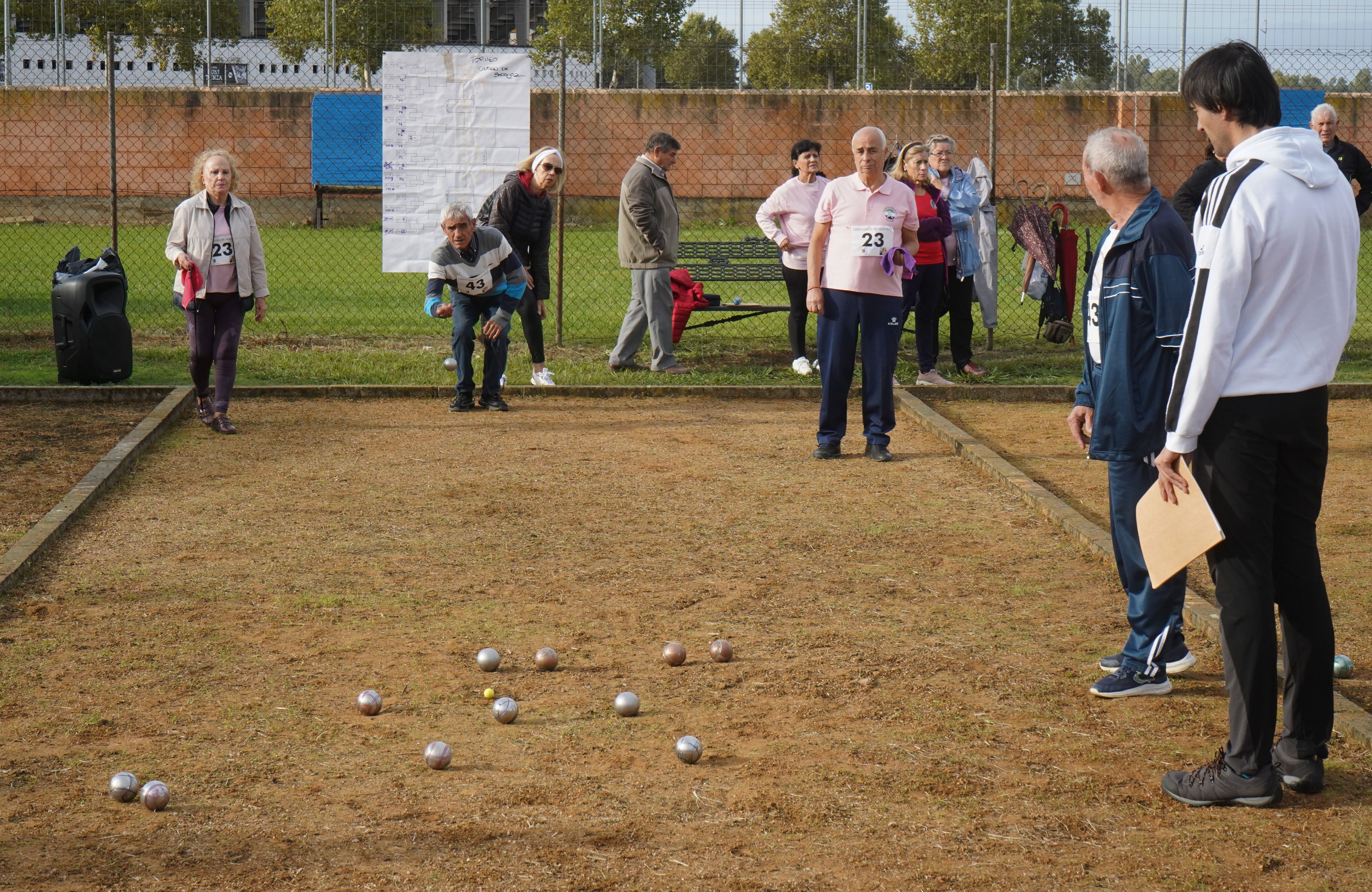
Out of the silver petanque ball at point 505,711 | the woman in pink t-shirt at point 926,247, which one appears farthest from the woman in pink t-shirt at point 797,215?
the silver petanque ball at point 505,711

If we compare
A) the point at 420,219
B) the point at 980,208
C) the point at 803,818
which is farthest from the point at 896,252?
the point at 420,219

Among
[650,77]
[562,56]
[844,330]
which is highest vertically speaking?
[650,77]

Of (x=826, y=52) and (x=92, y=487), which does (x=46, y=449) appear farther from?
(x=826, y=52)

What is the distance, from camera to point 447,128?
13.1 m

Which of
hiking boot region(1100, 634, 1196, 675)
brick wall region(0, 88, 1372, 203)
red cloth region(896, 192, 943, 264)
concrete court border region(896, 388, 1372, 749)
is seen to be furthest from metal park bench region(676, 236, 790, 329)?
brick wall region(0, 88, 1372, 203)

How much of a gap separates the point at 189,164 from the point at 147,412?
64.0 feet

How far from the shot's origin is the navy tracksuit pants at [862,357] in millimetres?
8648

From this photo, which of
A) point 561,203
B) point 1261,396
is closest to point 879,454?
point 1261,396

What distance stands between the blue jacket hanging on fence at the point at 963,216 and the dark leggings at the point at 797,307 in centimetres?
125

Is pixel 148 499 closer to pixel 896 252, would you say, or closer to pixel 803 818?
pixel 896 252

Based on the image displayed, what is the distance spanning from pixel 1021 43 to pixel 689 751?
24.7 meters

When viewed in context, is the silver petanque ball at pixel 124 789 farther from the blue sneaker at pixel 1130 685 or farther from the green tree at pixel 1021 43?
the green tree at pixel 1021 43

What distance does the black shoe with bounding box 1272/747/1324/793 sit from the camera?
398 centimetres

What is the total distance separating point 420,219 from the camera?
43.8 feet
